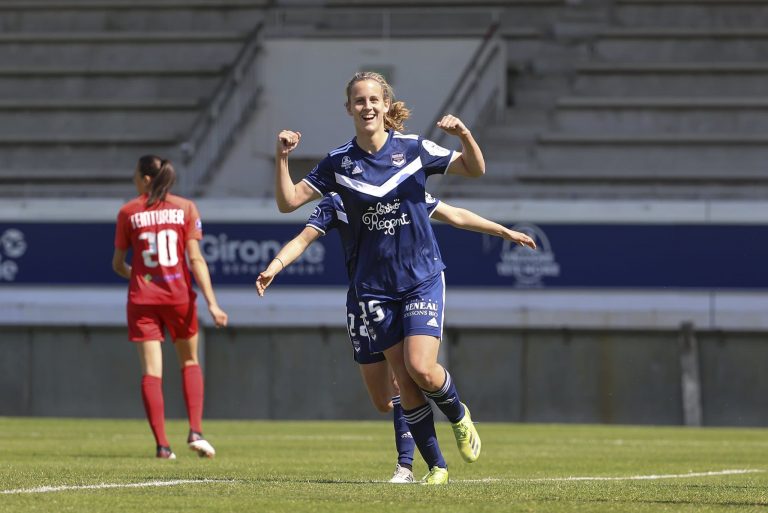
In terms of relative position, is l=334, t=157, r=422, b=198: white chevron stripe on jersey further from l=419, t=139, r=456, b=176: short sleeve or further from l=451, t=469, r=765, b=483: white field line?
l=451, t=469, r=765, b=483: white field line

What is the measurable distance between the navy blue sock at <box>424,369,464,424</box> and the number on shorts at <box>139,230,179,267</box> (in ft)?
11.7

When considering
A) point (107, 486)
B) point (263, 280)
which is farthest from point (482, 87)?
point (107, 486)

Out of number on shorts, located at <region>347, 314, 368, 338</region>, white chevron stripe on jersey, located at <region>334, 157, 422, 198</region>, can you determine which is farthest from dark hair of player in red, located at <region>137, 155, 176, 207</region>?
number on shorts, located at <region>347, 314, 368, 338</region>

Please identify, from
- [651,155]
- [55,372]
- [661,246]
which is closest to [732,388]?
[661,246]

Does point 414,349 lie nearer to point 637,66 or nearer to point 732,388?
point 732,388

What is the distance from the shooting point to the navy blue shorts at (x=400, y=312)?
737 centimetres

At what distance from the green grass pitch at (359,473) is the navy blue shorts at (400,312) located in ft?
2.22

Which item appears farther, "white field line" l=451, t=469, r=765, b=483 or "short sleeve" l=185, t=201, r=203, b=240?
"short sleeve" l=185, t=201, r=203, b=240

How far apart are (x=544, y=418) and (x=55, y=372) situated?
6.19 m

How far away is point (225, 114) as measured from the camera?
2447 centimetres

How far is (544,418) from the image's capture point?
19.8 m

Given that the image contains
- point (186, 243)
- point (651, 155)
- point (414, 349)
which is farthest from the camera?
point (651, 155)

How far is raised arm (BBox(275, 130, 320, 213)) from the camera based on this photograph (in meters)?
7.27

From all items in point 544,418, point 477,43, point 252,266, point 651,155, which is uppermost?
point 477,43
